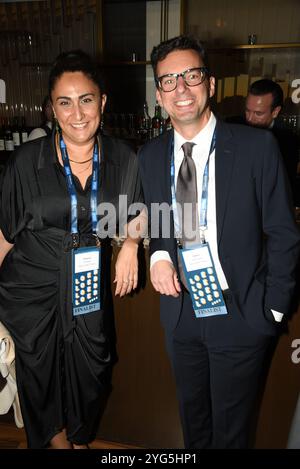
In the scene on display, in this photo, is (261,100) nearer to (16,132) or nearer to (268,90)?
(268,90)

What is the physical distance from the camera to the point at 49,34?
4.08m

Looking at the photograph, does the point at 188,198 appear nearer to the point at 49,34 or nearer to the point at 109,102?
the point at 109,102

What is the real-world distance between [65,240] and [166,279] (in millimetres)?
361

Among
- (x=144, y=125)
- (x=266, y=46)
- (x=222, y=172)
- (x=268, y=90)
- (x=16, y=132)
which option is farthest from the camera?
(x=16, y=132)

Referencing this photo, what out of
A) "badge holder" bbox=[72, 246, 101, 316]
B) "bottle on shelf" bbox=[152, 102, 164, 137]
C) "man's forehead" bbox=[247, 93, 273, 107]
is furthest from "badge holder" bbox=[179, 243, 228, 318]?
"bottle on shelf" bbox=[152, 102, 164, 137]

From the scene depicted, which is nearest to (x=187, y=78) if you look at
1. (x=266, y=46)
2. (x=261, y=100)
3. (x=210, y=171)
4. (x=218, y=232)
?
(x=210, y=171)

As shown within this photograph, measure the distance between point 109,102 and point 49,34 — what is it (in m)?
0.94

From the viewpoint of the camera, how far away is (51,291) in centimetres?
135

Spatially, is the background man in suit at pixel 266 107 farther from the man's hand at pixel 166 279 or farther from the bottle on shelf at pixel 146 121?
the bottle on shelf at pixel 146 121

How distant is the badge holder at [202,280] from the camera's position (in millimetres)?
1189

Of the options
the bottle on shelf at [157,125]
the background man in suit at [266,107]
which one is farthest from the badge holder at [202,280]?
the bottle on shelf at [157,125]

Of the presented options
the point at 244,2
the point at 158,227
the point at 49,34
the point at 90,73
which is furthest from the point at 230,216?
the point at 49,34

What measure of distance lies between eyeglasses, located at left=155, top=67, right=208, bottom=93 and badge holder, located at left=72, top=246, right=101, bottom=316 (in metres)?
0.57

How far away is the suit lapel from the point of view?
1.14 m
